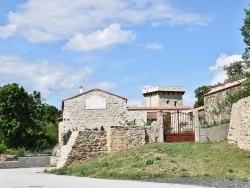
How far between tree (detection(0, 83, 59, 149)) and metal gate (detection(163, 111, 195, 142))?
24108 mm

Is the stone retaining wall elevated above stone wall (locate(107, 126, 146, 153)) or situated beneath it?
situated beneath

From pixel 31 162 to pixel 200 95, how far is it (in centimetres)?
4995

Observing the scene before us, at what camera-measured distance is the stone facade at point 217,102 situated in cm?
4022

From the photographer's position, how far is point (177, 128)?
32.0m

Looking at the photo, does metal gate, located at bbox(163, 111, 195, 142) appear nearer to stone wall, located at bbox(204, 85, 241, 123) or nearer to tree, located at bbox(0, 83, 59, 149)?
stone wall, located at bbox(204, 85, 241, 123)

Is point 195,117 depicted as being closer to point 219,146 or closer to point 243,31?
point 219,146

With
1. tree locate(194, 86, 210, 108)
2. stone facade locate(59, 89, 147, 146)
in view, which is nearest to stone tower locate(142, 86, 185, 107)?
tree locate(194, 86, 210, 108)

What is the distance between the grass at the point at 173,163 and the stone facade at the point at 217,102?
511 inches

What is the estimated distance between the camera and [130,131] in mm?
28922

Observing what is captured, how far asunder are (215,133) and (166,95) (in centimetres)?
6044

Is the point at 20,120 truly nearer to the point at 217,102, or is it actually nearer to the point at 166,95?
the point at 217,102

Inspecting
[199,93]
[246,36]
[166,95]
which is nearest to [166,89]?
[166,95]

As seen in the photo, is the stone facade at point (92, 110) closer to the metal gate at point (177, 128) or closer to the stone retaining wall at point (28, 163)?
the stone retaining wall at point (28, 163)

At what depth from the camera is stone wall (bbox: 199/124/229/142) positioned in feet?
97.9
